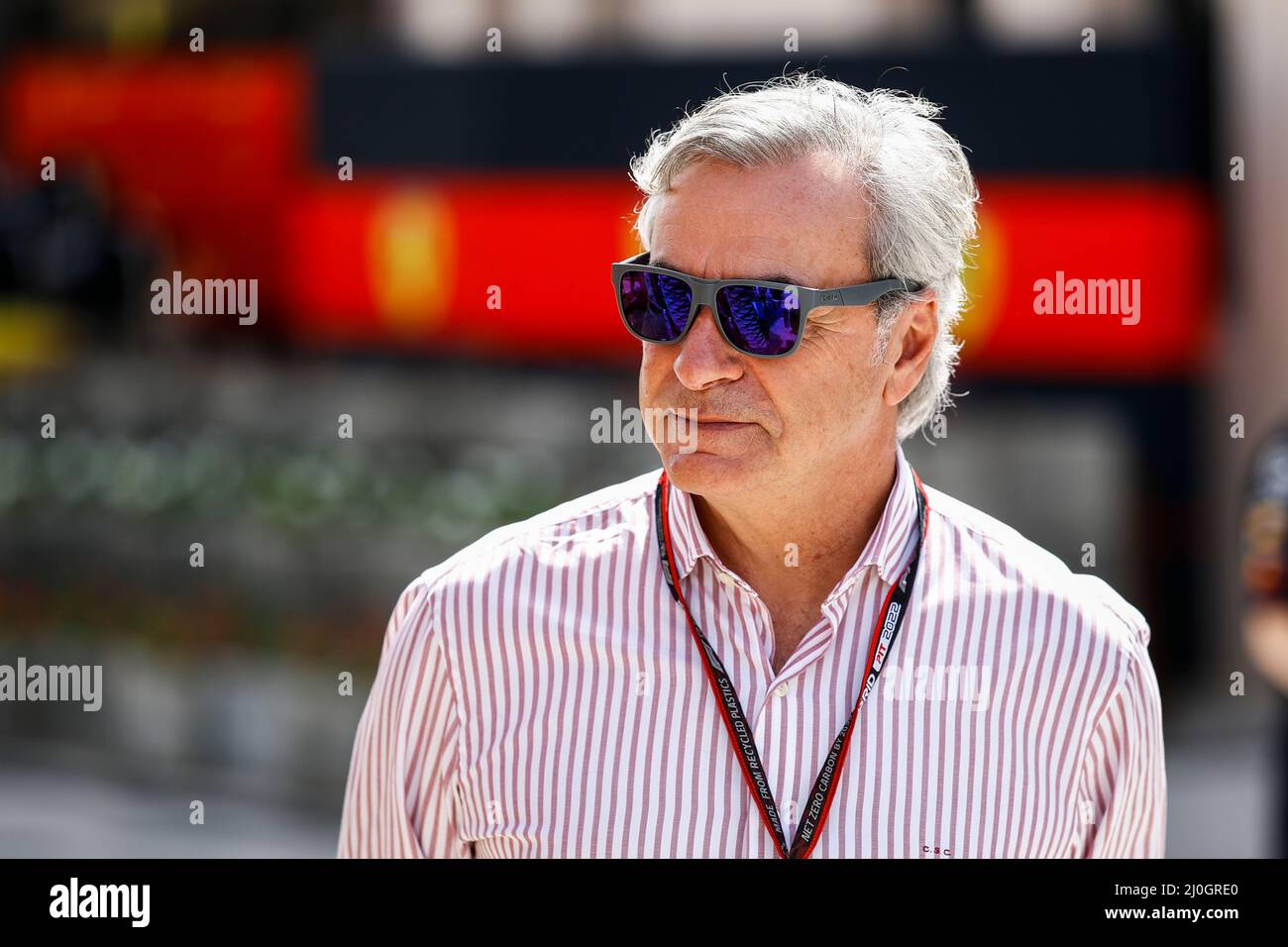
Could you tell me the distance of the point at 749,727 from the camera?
1.92m

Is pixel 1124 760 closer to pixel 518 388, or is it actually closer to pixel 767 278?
pixel 767 278

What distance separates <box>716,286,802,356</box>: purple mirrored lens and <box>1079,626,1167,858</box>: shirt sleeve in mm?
545

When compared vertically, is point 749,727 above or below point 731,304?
below

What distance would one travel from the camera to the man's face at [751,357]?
1.89 m

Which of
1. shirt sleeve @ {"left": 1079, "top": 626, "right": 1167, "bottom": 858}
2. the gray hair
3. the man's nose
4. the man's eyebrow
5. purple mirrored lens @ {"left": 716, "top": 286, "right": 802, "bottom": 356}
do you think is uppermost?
the gray hair

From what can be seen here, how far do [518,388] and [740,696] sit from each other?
615 centimetres

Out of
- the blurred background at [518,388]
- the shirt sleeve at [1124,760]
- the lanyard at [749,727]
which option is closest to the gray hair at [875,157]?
the lanyard at [749,727]

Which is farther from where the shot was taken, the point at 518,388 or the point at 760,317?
the point at 518,388

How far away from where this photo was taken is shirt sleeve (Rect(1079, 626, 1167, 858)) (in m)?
2.01

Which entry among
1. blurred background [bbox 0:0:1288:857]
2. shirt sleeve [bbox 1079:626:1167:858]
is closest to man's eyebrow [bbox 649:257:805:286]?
shirt sleeve [bbox 1079:626:1167:858]

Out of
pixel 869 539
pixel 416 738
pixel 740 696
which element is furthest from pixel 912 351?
pixel 416 738

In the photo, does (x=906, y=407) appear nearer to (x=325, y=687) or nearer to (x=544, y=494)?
(x=544, y=494)

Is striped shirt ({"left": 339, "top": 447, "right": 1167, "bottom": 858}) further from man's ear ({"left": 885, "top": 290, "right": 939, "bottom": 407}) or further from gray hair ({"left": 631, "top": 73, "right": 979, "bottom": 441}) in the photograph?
gray hair ({"left": 631, "top": 73, "right": 979, "bottom": 441})
